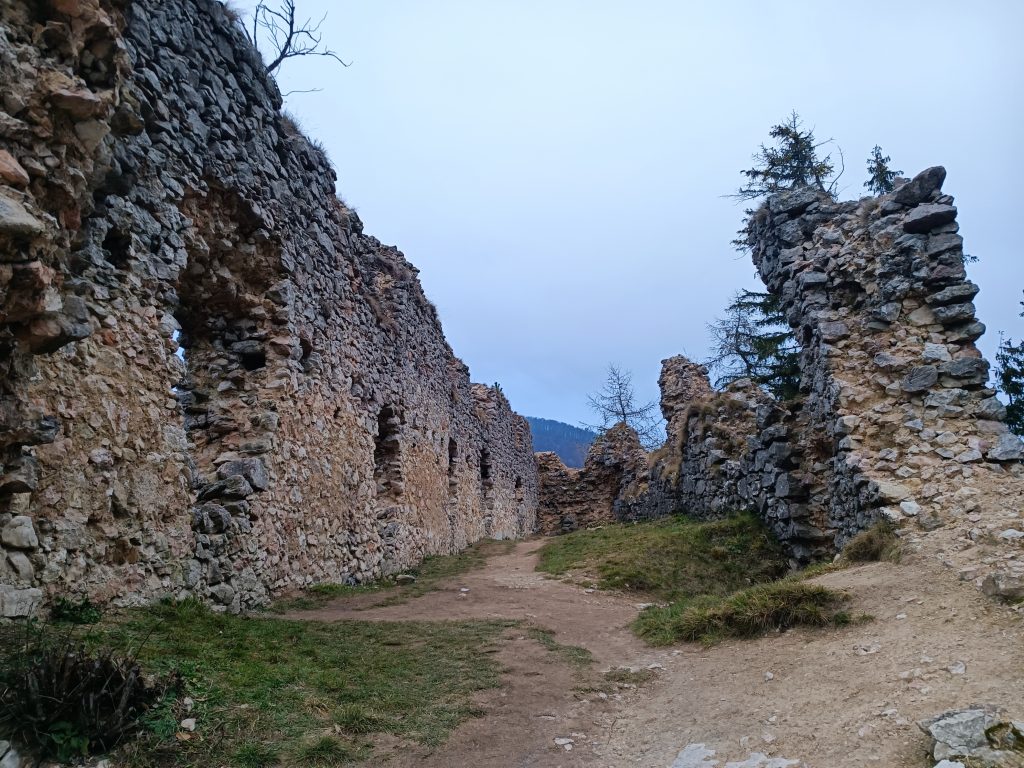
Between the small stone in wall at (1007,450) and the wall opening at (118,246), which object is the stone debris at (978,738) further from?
the wall opening at (118,246)

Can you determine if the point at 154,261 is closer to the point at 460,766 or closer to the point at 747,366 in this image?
the point at 460,766

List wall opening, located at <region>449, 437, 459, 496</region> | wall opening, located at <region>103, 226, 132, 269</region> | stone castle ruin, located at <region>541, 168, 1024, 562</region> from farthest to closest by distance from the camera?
1. wall opening, located at <region>449, 437, 459, 496</region>
2. stone castle ruin, located at <region>541, 168, 1024, 562</region>
3. wall opening, located at <region>103, 226, 132, 269</region>

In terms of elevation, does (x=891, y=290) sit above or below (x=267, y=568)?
above

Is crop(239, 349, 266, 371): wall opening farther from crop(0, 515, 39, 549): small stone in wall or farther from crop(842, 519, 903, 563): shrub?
crop(842, 519, 903, 563): shrub

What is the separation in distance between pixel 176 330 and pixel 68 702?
408cm

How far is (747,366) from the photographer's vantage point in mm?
23203

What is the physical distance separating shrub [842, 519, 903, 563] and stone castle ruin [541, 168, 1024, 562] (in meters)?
0.19

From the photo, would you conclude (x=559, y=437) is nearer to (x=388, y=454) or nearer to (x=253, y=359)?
(x=388, y=454)

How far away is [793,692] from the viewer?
12.5ft

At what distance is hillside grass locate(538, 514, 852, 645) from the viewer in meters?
5.21

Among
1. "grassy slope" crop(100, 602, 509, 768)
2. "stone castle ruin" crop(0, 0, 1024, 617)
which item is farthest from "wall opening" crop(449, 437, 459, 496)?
"grassy slope" crop(100, 602, 509, 768)

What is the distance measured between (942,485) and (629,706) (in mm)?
4313

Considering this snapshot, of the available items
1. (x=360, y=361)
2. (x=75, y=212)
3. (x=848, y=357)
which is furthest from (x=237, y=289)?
(x=848, y=357)

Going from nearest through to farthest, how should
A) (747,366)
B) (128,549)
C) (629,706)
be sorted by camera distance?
1. (629,706)
2. (128,549)
3. (747,366)
